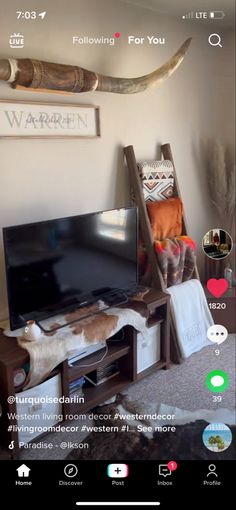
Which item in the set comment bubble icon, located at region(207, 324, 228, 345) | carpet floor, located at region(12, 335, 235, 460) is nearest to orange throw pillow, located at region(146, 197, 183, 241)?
carpet floor, located at region(12, 335, 235, 460)

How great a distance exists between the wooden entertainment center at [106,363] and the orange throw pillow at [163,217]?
250mm

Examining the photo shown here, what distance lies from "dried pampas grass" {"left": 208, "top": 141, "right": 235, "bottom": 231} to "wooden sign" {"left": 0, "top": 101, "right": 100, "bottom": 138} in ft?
2.28

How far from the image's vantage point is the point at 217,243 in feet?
2.50

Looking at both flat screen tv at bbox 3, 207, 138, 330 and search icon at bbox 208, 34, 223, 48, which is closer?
search icon at bbox 208, 34, 223, 48

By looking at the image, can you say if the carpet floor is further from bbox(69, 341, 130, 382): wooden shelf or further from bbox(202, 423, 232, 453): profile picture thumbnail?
bbox(69, 341, 130, 382): wooden shelf

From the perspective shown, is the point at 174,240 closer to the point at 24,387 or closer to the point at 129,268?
the point at 129,268

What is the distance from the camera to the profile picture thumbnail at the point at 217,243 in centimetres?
76

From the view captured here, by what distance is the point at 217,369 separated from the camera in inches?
30.5

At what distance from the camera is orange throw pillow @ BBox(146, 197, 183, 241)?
1.45 meters

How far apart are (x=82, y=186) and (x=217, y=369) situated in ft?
3.01
